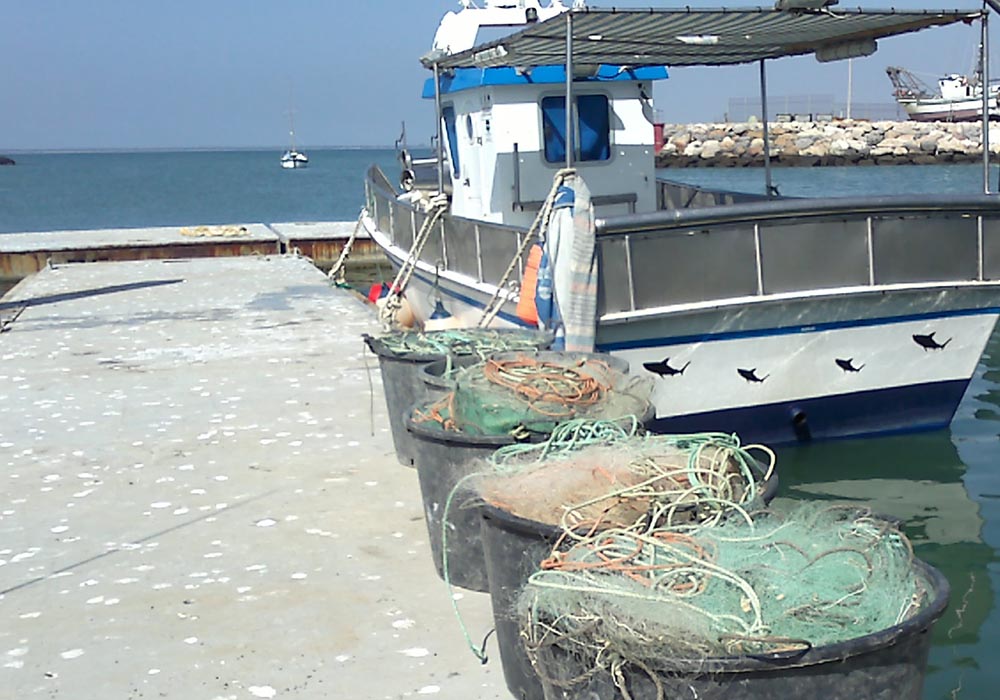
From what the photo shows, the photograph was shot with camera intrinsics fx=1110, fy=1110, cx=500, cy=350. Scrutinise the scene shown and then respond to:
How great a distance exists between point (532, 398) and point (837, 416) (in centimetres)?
452

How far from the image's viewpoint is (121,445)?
800 cm

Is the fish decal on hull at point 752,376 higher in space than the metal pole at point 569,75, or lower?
lower

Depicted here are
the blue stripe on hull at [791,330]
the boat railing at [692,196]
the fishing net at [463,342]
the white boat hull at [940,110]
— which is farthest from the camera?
the white boat hull at [940,110]

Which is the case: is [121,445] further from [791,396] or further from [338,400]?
[791,396]

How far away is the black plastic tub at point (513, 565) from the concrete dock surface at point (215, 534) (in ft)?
0.89

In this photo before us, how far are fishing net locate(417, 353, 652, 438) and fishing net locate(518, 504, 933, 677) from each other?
1440mm

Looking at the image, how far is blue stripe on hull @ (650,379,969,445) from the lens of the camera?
8.38 m

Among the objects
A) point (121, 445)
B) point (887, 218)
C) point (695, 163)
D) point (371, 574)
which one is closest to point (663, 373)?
point (887, 218)

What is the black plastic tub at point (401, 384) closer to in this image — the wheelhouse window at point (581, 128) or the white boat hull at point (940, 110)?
the wheelhouse window at point (581, 128)

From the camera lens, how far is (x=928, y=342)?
8469 millimetres

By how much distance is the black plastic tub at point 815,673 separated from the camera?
2832 mm

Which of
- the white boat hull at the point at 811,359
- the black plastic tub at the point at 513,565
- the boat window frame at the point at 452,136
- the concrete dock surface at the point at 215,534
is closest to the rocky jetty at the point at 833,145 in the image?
the boat window frame at the point at 452,136

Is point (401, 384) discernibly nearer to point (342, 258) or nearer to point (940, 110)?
point (342, 258)

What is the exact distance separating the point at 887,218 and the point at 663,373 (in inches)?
77.6
